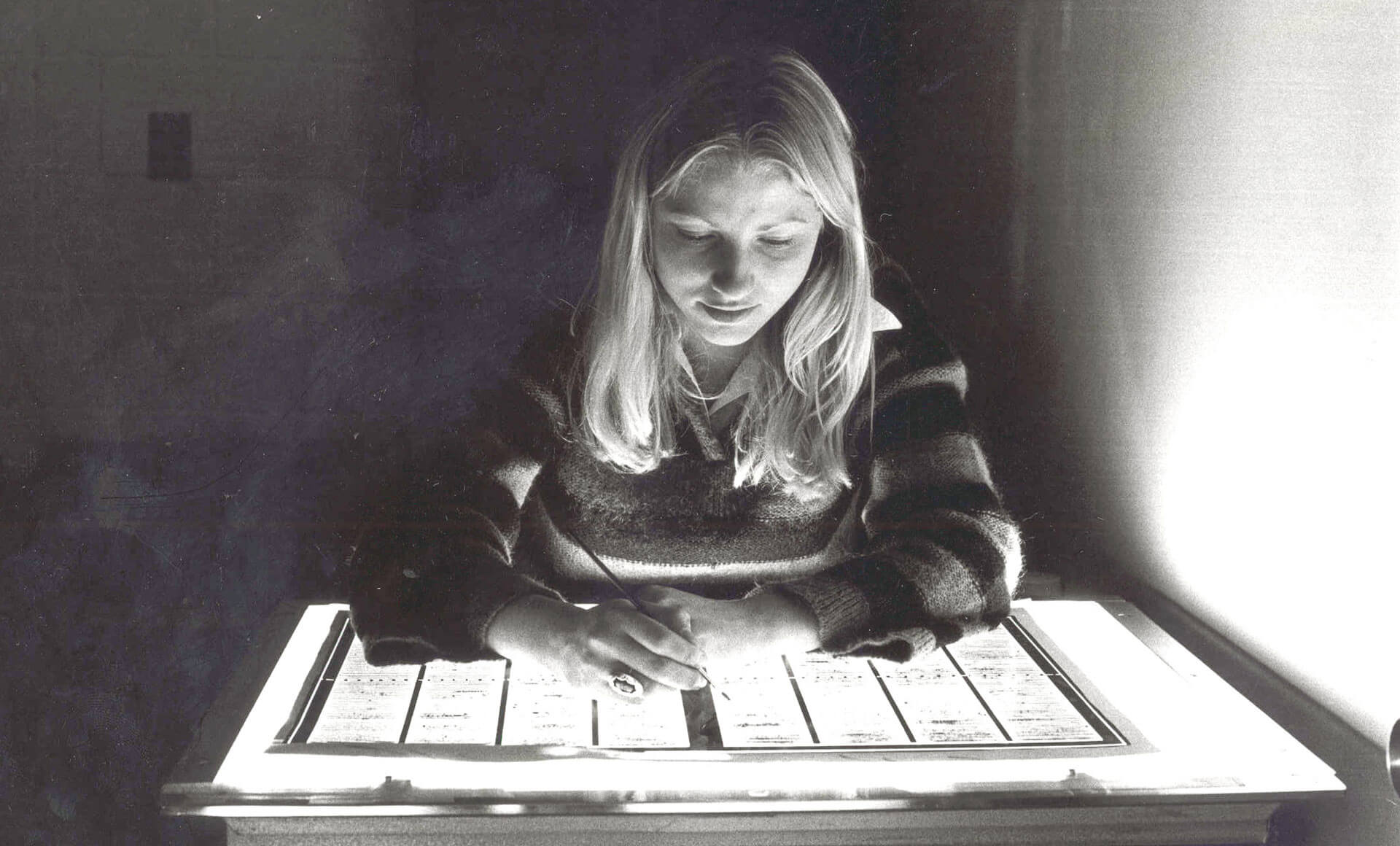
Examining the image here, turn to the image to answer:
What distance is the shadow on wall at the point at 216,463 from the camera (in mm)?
753

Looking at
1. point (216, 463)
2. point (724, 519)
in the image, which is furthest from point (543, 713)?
point (216, 463)

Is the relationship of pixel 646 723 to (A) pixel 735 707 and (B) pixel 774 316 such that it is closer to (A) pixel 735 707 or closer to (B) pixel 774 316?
(A) pixel 735 707

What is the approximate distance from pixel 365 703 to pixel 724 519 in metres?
0.27

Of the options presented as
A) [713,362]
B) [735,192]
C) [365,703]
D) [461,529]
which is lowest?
[365,703]

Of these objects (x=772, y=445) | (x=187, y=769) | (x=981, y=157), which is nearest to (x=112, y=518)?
(x=187, y=769)

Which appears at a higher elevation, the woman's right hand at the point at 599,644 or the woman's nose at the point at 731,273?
the woman's nose at the point at 731,273

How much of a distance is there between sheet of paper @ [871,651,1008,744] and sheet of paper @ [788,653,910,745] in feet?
0.04

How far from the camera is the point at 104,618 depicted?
79 cm

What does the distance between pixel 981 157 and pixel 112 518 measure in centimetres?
64

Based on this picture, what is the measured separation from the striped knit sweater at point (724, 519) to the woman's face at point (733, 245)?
0.07 m

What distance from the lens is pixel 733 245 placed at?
2.45ft

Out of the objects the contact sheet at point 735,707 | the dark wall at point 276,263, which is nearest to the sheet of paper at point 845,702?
the contact sheet at point 735,707

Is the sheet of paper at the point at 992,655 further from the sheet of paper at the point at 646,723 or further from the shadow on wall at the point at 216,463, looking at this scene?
the shadow on wall at the point at 216,463

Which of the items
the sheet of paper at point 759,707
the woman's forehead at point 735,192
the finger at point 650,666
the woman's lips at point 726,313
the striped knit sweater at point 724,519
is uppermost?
the woman's forehead at point 735,192
